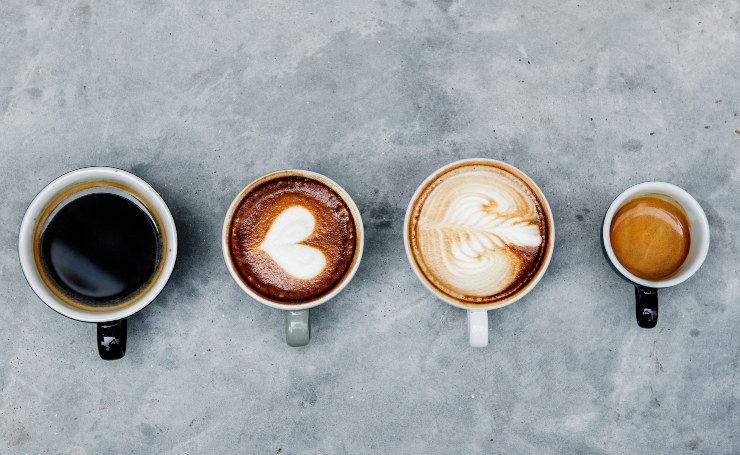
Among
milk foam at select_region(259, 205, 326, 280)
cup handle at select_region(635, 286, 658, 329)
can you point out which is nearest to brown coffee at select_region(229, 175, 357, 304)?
milk foam at select_region(259, 205, 326, 280)

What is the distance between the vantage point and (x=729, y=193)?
60.8 inches

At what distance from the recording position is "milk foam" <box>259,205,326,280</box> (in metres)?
1.43

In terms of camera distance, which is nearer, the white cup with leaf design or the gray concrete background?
the white cup with leaf design

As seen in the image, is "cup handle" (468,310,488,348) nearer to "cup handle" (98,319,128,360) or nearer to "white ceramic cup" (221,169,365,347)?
"white ceramic cup" (221,169,365,347)

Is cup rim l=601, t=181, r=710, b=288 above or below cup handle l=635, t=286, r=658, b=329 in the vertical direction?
above

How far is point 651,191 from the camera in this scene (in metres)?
1.43

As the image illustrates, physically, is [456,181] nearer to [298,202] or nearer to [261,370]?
[298,202]

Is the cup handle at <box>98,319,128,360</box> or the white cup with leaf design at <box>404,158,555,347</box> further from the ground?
the white cup with leaf design at <box>404,158,555,347</box>

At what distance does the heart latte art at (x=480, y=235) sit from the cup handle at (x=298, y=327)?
32 centimetres

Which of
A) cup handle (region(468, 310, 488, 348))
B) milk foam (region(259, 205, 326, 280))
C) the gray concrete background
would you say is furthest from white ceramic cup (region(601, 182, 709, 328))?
milk foam (region(259, 205, 326, 280))

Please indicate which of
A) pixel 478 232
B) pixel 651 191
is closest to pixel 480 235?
pixel 478 232

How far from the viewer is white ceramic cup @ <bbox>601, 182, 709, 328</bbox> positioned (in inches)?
54.6

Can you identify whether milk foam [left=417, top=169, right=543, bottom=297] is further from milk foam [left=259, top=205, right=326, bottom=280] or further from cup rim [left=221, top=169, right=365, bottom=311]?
milk foam [left=259, top=205, right=326, bottom=280]

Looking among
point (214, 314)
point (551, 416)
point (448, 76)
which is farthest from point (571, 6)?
point (214, 314)
